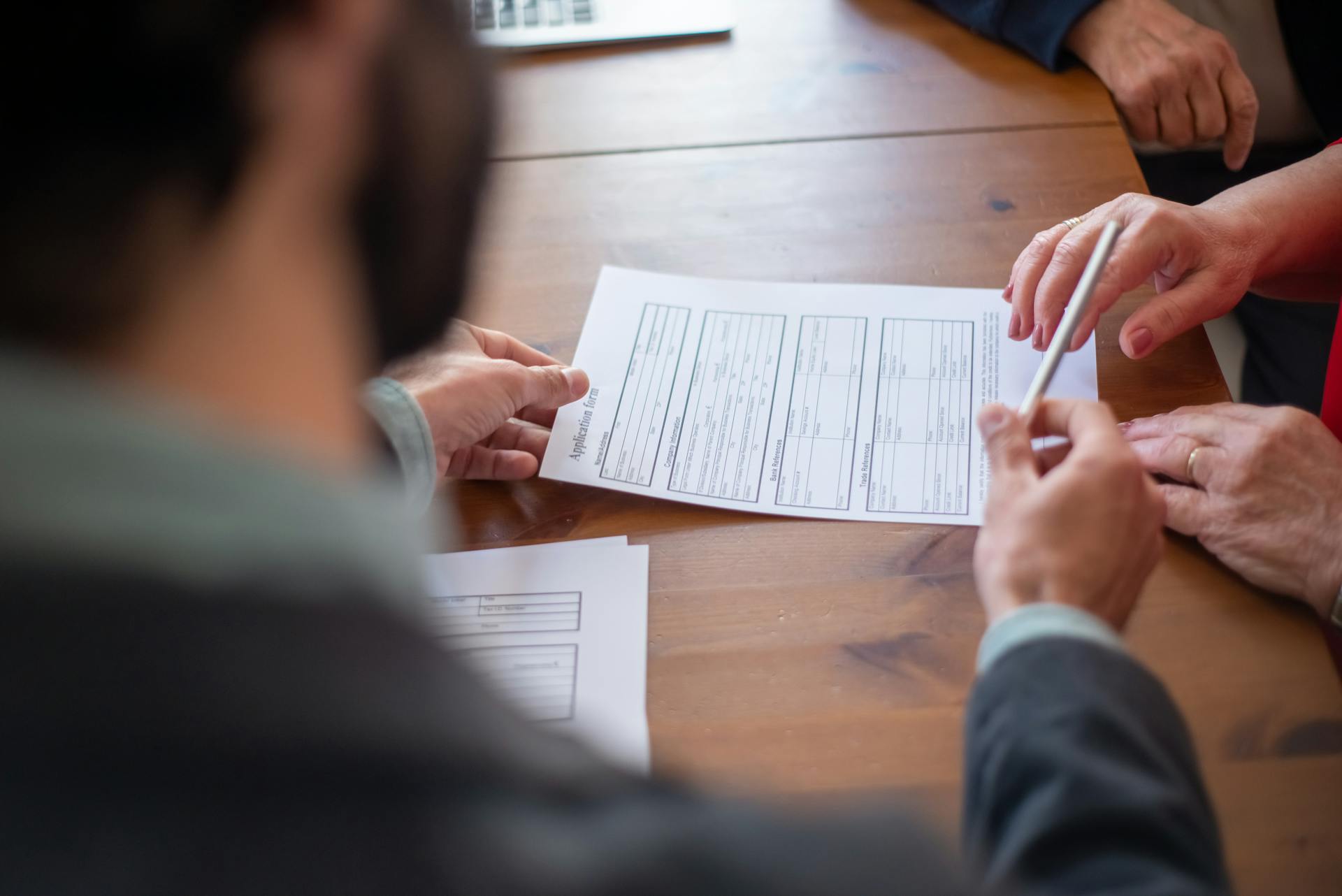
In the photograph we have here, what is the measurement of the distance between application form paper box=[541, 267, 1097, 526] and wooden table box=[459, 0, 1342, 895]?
21mm

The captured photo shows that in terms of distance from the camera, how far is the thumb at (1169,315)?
786 millimetres

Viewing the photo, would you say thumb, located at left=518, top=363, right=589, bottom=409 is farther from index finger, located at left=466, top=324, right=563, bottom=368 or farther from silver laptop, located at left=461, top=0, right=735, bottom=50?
silver laptop, located at left=461, top=0, right=735, bottom=50

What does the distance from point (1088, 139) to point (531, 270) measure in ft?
1.84

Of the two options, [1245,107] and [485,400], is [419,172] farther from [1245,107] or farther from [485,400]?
[1245,107]

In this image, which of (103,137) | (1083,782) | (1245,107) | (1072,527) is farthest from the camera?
(1245,107)

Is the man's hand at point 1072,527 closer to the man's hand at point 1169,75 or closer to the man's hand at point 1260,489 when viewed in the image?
the man's hand at point 1260,489

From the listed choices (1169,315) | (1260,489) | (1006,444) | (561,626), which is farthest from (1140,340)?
(561,626)

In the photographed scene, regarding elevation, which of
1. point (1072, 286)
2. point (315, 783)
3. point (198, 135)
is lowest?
point (1072, 286)

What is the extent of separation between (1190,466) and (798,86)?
615 millimetres

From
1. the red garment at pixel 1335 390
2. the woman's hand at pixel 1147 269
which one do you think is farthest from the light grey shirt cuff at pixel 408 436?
the red garment at pixel 1335 390

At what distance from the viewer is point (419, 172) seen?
338 mm

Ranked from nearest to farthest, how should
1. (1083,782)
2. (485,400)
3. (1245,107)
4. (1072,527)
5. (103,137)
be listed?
(103,137) → (1083,782) → (1072,527) → (485,400) → (1245,107)

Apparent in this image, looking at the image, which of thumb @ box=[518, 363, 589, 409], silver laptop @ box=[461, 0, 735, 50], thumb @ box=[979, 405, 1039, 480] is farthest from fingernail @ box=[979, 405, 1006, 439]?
silver laptop @ box=[461, 0, 735, 50]

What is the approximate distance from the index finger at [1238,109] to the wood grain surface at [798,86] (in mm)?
113
